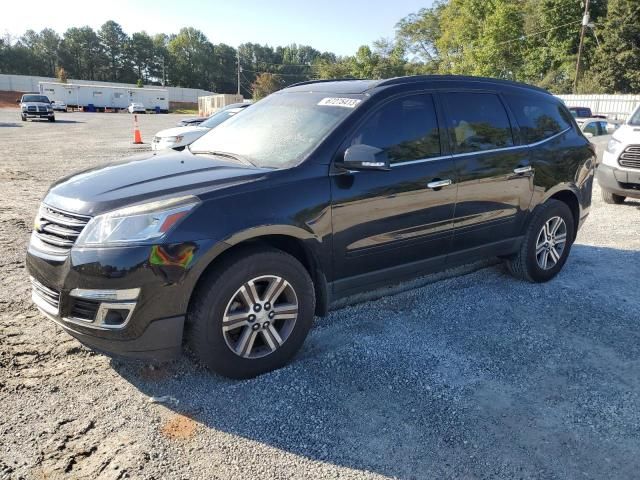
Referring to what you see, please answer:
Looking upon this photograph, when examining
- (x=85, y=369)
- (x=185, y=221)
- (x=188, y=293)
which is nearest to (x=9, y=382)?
(x=85, y=369)

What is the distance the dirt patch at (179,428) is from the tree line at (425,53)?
50633mm

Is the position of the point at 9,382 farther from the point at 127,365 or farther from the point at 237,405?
the point at 237,405

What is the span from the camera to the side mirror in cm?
331

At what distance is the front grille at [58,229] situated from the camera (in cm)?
291

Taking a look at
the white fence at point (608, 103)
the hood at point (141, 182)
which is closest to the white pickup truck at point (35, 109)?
the white fence at point (608, 103)

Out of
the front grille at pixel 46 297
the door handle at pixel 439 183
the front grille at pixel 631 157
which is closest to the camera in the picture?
the front grille at pixel 46 297

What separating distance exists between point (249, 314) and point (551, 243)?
11.3 feet

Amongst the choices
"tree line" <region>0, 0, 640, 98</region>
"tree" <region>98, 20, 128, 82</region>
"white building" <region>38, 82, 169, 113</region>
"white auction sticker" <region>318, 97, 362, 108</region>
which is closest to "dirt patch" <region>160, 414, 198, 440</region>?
"white auction sticker" <region>318, 97, 362, 108</region>

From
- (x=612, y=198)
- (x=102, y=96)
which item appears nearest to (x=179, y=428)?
(x=612, y=198)

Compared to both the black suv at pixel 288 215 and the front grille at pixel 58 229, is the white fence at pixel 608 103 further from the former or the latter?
the front grille at pixel 58 229

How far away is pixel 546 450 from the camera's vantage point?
267cm

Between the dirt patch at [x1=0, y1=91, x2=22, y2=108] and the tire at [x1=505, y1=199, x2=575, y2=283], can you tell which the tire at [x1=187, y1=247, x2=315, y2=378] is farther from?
the dirt patch at [x1=0, y1=91, x2=22, y2=108]

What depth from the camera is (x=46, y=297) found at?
120 inches

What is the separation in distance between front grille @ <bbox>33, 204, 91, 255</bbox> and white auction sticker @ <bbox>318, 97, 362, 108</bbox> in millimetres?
1914
